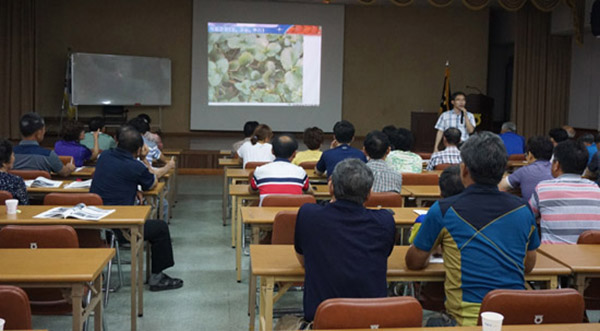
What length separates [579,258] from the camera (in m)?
3.07

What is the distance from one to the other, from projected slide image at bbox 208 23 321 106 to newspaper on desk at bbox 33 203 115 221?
9.87 metres

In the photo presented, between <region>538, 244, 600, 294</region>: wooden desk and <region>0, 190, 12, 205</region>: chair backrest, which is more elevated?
<region>0, 190, 12, 205</region>: chair backrest

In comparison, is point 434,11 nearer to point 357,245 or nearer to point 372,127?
point 372,127

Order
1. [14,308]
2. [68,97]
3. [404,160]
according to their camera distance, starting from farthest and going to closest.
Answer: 1. [68,97]
2. [404,160]
3. [14,308]

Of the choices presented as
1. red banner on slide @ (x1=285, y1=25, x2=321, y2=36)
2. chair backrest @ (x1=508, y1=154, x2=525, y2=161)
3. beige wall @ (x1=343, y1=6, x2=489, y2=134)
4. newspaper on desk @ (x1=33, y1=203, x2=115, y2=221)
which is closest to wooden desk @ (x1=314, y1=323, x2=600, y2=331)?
newspaper on desk @ (x1=33, y1=203, x2=115, y2=221)

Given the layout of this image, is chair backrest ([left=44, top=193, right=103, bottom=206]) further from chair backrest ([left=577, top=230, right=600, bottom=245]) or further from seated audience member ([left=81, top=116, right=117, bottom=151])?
seated audience member ([left=81, top=116, right=117, bottom=151])

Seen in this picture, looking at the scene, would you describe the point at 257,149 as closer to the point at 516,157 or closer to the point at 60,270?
the point at 516,157

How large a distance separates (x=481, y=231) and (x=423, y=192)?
2.64 m

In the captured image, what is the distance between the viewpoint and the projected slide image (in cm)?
1355

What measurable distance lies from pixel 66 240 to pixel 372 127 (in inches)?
459

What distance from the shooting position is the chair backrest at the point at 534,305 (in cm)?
231

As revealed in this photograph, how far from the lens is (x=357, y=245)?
265 centimetres

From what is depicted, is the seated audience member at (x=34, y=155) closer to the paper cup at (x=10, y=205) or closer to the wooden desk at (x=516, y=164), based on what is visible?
the paper cup at (x=10, y=205)

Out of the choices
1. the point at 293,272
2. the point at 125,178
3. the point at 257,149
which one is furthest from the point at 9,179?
the point at 257,149
